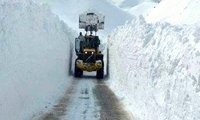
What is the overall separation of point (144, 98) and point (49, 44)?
8.19 m

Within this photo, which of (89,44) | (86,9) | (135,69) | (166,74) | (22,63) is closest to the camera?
(166,74)

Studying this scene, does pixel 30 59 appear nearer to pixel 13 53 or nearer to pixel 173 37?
pixel 13 53

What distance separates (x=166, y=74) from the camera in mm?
9875

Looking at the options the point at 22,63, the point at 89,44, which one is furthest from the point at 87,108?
the point at 89,44

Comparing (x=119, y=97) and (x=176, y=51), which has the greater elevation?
(x=176, y=51)

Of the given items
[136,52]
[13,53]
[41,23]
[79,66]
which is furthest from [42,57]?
[79,66]

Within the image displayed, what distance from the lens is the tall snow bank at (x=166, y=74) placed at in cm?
809

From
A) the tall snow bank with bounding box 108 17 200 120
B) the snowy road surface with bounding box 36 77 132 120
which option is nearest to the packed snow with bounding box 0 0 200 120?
the tall snow bank with bounding box 108 17 200 120

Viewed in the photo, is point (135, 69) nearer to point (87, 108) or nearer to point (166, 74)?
point (87, 108)

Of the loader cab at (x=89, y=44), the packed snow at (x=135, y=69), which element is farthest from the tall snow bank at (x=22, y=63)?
the loader cab at (x=89, y=44)

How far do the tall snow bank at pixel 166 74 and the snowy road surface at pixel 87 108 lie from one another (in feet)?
1.94

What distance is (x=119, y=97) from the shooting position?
16578 mm

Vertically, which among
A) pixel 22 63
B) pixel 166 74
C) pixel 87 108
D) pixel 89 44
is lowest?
pixel 87 108

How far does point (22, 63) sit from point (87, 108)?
9.38ft
